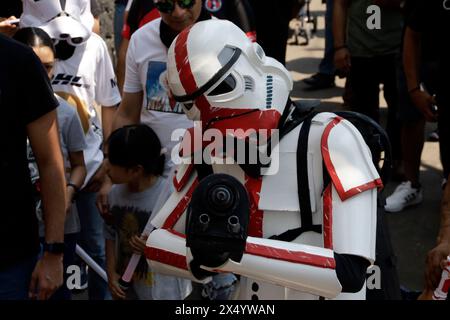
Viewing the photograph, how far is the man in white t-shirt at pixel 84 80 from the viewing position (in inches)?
136

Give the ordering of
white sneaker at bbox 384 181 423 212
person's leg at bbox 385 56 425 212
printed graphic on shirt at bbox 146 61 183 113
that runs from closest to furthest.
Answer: printed graphic on shirt at bbox 146 61 183 113 < person's leg at bbox 385 56 425 212 < white sneaker at bbox 384 181 423 212

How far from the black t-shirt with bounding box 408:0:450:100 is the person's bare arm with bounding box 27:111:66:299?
1861 millimetres

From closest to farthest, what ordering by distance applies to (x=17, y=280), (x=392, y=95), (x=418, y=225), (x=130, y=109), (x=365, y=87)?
(x=17, y=280) → (x=130, y=109) → (x=418, y=225) → (x=365, y=87) → (x=392, y=95)

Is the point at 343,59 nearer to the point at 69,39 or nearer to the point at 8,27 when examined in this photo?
the point at 69,39

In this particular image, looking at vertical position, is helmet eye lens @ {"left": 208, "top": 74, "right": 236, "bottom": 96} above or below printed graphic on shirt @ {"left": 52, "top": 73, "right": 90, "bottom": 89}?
above

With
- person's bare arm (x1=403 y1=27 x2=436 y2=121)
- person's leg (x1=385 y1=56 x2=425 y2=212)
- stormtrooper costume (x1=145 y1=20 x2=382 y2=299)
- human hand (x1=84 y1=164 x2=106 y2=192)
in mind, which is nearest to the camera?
stormtrooper costume (x1=145 y1=20 x2=382 y2=299)

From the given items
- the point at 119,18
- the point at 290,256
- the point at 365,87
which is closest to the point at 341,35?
the point at 365,87

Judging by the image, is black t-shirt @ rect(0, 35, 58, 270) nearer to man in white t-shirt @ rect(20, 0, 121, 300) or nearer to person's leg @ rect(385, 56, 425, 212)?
man in white t-shirt @ rect(20, 0, 121, 300)

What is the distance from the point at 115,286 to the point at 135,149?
61 cm

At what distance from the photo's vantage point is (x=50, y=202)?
250 centimetres

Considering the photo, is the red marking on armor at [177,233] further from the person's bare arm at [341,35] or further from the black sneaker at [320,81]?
the black sneaker at [320,81]

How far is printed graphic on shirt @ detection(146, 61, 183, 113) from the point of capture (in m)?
3.16

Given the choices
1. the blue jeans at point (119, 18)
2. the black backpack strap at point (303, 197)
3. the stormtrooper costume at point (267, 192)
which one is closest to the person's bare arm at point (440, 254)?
the stormtrooper costume at point (267, 192)

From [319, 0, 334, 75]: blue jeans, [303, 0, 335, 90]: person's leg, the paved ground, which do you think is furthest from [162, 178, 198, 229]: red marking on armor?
[303, 0, 335, 90]: person's leg
